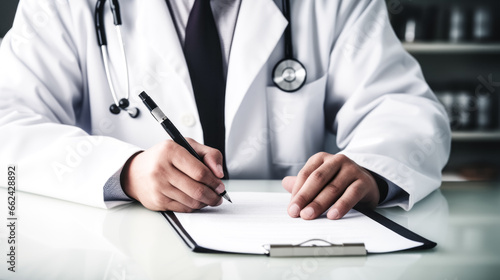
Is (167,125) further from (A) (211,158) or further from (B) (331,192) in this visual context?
(B) (331,192)

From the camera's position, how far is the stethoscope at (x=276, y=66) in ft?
3.51

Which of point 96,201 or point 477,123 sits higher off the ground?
point 96,201

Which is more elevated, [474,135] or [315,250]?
[315,250]

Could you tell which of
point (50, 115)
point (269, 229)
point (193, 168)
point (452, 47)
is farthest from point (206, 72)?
point (452, 47)

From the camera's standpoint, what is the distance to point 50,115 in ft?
3.38

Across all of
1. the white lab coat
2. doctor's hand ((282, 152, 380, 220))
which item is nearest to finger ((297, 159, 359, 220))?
doctor's hand ((282, 152, 380, 220))

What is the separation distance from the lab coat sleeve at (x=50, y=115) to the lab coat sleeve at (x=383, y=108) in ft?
1.48

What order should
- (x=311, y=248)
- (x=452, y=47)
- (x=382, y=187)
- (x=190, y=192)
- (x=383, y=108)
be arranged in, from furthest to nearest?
(x=452, y=47)
(x=383, y=108)
(x=382, y=187)
(x=190, y=192)
(x=311, y=248)

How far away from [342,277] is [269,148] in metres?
0.75

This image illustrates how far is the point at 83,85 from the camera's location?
1178mm

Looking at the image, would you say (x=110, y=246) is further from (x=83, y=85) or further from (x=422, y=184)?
(x=83, y=85)

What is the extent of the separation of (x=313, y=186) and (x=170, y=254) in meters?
0.26

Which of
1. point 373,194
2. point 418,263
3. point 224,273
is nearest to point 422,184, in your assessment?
point 373,194

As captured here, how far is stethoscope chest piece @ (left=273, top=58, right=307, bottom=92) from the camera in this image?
1.11 metres
